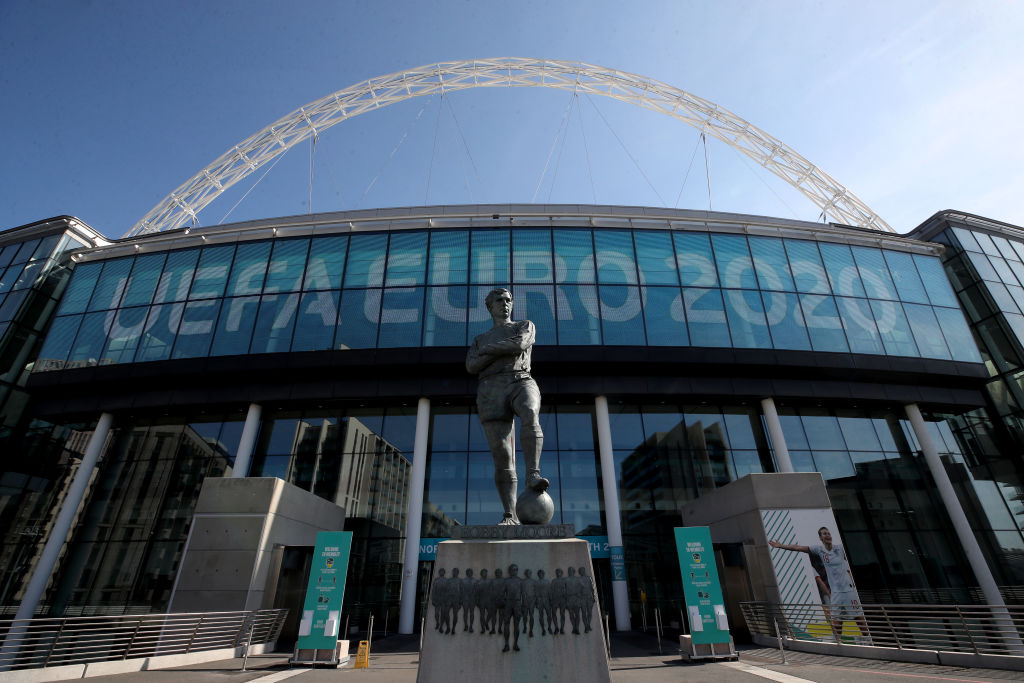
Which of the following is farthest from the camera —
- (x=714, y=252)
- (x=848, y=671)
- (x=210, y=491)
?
(x=714, y=252)

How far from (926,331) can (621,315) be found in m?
16.1

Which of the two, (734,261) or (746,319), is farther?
(734,261)

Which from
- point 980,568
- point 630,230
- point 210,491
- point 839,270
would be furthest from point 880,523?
point 210,491

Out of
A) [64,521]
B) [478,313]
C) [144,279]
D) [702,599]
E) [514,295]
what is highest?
[144,279]

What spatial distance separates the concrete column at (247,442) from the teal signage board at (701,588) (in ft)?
61.8

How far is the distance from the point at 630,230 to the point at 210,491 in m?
22.0

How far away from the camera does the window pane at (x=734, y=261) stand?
24438 millimetres

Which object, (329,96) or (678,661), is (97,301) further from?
(678,661)

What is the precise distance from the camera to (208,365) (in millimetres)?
22531

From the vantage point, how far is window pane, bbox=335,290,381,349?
22.6m

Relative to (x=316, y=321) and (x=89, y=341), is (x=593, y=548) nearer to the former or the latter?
(x=316, y=321)

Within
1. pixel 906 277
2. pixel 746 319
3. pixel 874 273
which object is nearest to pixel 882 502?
pixel 746 319

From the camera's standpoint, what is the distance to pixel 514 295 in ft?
76.2

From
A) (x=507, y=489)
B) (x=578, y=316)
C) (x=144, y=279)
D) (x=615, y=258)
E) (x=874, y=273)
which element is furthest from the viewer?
(x=874, y=273)
